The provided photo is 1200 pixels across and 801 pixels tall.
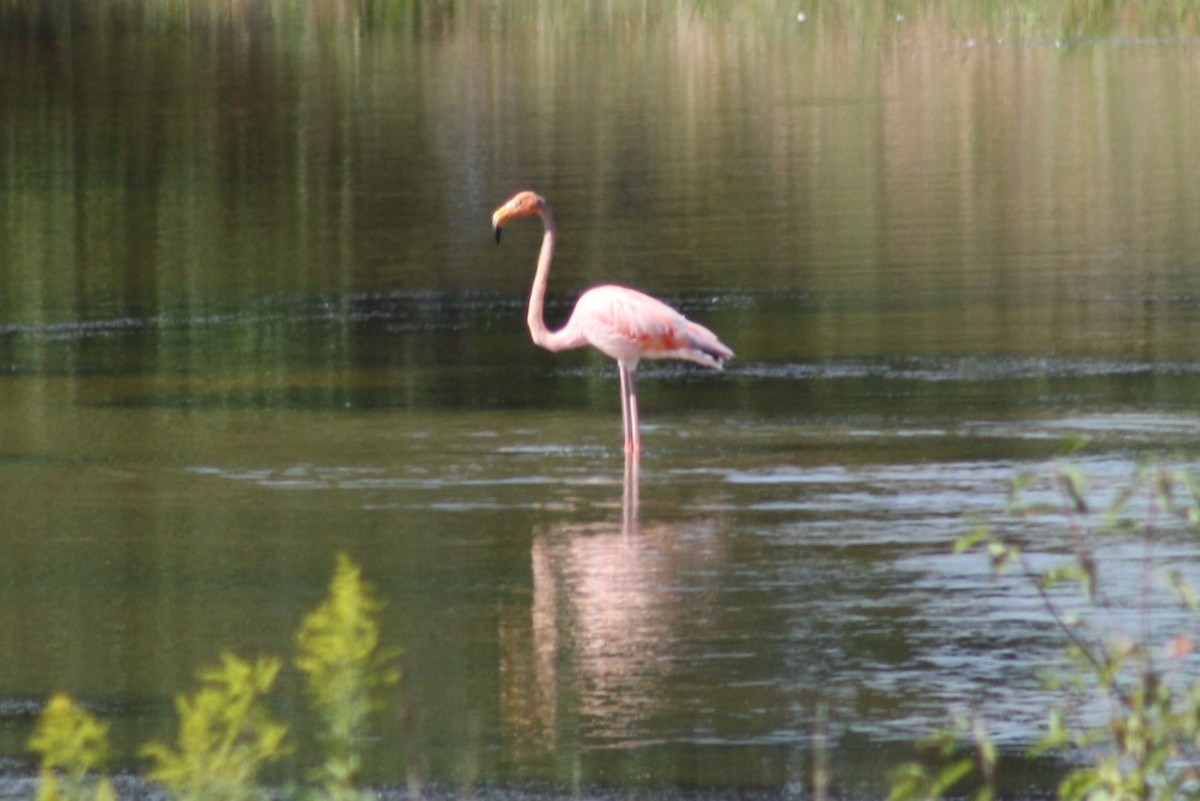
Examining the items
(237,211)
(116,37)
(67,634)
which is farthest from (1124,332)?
(116,37)

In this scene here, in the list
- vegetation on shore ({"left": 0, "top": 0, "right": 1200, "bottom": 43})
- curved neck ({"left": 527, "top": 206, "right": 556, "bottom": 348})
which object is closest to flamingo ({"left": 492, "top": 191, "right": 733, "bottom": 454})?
curved neck ({"left": 527, "top": 206, "right": 556, "bottom": 348})

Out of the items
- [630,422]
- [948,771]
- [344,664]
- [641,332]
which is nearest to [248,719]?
[344,664]

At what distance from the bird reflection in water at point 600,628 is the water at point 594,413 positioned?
2cm

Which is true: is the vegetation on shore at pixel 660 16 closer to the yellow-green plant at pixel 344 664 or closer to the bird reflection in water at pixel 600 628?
the bird reflection in water at pixel 600 628

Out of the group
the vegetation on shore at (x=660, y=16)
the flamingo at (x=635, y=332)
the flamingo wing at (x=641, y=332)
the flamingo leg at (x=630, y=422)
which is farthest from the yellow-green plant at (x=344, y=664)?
the vegetation on shore at (x=660, y=16)

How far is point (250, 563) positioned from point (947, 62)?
1059 inches

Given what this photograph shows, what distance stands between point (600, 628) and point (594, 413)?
14.9ft

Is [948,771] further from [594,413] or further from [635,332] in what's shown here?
[594,413]

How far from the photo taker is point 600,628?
27.9 feet

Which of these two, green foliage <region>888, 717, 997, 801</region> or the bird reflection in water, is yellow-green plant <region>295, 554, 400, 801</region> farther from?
the bird reflection in water

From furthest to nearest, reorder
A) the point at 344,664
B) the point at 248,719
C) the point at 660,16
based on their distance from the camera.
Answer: the point at 660,16 < the point at 248,719 < the point at 344,664

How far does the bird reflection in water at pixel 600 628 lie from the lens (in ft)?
24.4

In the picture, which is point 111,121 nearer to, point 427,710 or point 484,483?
point 484,483

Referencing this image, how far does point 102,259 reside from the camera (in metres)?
19.8
